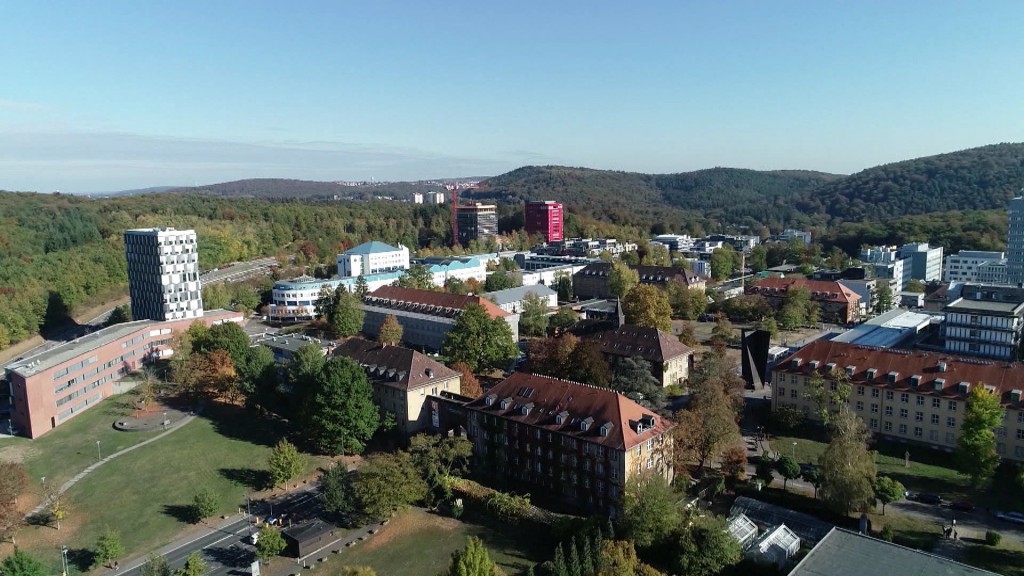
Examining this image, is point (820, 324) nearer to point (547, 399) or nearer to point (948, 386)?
point (948, 386)

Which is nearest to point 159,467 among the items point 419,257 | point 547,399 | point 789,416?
point 547,399

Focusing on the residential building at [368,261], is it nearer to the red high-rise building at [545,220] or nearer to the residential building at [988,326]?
the red high-rise building at [545,220]

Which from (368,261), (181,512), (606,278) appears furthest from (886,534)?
(368,261)

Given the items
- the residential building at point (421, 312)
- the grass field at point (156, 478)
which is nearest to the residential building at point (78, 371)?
the grass field at point (156, 478)

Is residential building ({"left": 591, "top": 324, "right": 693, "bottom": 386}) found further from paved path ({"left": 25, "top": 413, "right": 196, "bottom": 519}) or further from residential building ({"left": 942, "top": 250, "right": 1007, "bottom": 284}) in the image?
residential building ({"left": 942, "top": 250, "right": 1007, "bottom": 284})

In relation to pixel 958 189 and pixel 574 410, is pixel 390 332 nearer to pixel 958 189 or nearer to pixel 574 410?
pixel 574 410

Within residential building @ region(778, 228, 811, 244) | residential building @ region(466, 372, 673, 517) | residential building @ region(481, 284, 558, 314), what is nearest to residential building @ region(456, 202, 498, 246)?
residential building @ region(481, 284, 558, 314)
